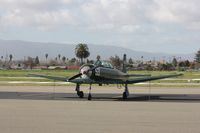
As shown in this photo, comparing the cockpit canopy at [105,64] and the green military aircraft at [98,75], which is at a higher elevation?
the cockpit canopy at [105,64]

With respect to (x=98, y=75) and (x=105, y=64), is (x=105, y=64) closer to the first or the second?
(x=105, y=64)

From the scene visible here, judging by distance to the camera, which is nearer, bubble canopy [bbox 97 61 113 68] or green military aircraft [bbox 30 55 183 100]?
green military aircraft [bbox 30 55 183 100]

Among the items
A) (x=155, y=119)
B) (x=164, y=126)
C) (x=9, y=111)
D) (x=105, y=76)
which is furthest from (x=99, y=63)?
(x=164, y=126)

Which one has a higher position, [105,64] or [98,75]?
[105,64]

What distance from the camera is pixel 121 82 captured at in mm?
33375

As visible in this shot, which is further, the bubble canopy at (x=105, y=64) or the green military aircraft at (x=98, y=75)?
the bubble canopy at (x=105, y=64)

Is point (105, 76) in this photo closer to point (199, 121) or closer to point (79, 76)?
point (79, 76)

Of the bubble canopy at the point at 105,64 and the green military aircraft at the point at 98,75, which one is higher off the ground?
the bubble canopy at the point at 105,64

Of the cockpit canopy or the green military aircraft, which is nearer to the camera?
the green military aircraft

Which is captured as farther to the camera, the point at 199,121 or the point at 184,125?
the point at 199,121

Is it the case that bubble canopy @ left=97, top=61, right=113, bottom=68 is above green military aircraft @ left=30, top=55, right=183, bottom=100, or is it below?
above

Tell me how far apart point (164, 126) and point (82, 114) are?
470 centimetres

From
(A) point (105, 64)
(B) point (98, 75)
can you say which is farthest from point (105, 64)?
(B) point (98, 75)

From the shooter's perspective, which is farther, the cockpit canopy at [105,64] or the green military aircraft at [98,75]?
the cockpit canopy at [105,64]
